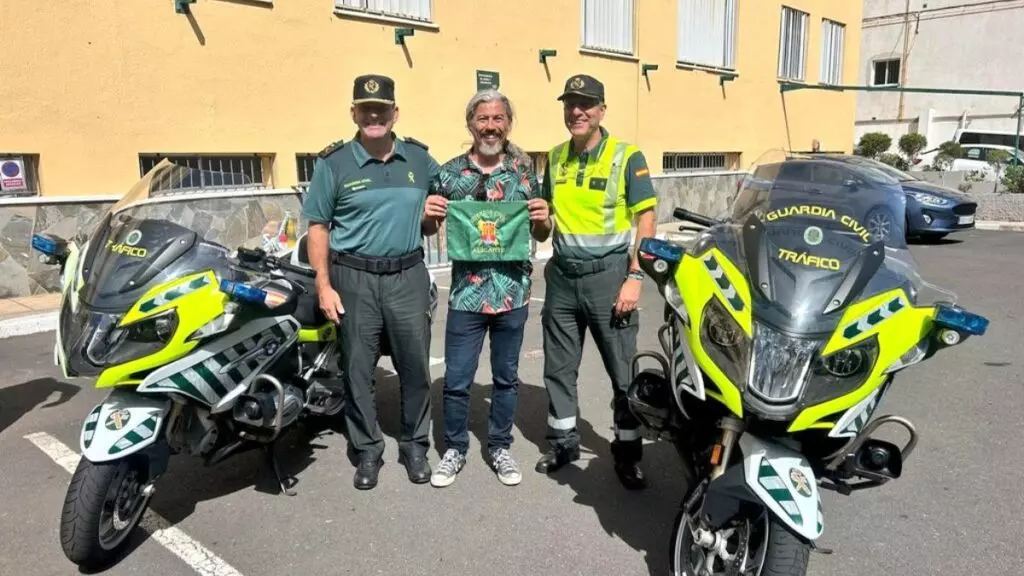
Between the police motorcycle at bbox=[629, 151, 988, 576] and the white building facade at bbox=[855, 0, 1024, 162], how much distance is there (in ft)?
92.4

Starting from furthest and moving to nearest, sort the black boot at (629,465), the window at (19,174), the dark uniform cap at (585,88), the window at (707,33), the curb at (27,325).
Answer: the window at (707,33) < the window at (19,174) < the curb at (27,325) < the black boot at (629,465) < the dark uniform cap at (585,88)

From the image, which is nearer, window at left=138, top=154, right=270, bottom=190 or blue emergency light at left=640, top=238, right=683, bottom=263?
blue emergency light at left=640, top=238, right=683, bottom=263

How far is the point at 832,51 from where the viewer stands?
66.2ft

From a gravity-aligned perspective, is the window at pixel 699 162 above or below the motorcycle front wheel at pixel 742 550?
above

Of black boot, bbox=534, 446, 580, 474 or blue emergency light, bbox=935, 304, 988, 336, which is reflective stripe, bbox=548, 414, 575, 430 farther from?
blue emergency light, bbox=935, 304, 988, 336

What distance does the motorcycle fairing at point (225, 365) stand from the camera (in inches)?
120

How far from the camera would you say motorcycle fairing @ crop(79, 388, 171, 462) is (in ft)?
9.53

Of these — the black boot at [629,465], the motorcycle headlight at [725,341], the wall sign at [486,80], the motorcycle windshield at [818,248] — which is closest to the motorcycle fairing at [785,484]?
the motorcycle headlight at [725,341]

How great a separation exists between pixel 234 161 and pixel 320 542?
7.29 meters

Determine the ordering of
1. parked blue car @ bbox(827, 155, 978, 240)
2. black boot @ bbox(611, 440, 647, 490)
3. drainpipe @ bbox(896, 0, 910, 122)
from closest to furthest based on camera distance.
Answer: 1. black boot @ bbox(611, 440, 647, 490)
2. parked blue car @ bbox(827, 155, 978, 240)
3. drainpipe @ bbox(896, 0, 910, 122)

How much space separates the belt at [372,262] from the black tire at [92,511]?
4.09 ft

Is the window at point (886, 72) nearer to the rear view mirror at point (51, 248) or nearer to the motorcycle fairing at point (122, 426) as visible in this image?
the rear view mirror at point (51, 248)

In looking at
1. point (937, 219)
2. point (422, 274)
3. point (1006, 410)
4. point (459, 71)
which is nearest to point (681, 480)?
point (422, 274)

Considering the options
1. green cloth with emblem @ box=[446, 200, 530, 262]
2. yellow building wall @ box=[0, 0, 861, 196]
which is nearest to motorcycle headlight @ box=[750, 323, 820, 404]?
green cloth with emblem @ box=[446, 200, 530, 262]
